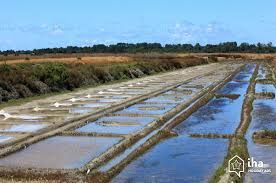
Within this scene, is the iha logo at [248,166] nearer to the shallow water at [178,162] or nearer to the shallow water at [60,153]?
the shallow water at [178,162]

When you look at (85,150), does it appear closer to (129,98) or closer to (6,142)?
(6,142)

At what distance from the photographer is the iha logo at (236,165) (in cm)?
1021

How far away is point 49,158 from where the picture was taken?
1195cm

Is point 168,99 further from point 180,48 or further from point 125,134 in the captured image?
point 180,48

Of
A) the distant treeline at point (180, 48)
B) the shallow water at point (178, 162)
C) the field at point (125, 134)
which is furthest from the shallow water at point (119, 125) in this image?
the distant treeline at point (180, 48)

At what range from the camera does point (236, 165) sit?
1064cm

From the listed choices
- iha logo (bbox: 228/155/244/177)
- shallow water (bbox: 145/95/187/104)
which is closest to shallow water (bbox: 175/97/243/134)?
shallow water (bbox: 145/95/187/104)

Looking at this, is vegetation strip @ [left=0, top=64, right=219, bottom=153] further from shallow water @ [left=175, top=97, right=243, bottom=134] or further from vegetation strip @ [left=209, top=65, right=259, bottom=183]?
vegetation strip @ [left=209, top=65, right=259, bottom=183]

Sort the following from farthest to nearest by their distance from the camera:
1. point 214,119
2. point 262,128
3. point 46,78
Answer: point 46,78 → point 214,119 → point 262,128

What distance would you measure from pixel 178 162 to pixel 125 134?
3.88 meters

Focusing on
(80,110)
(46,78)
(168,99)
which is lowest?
(168,99)

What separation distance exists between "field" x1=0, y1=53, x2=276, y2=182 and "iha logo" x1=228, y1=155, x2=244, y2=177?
13cm

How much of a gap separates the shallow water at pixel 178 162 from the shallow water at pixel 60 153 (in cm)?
129

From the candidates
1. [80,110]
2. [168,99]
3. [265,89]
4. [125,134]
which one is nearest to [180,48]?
[265,89]
